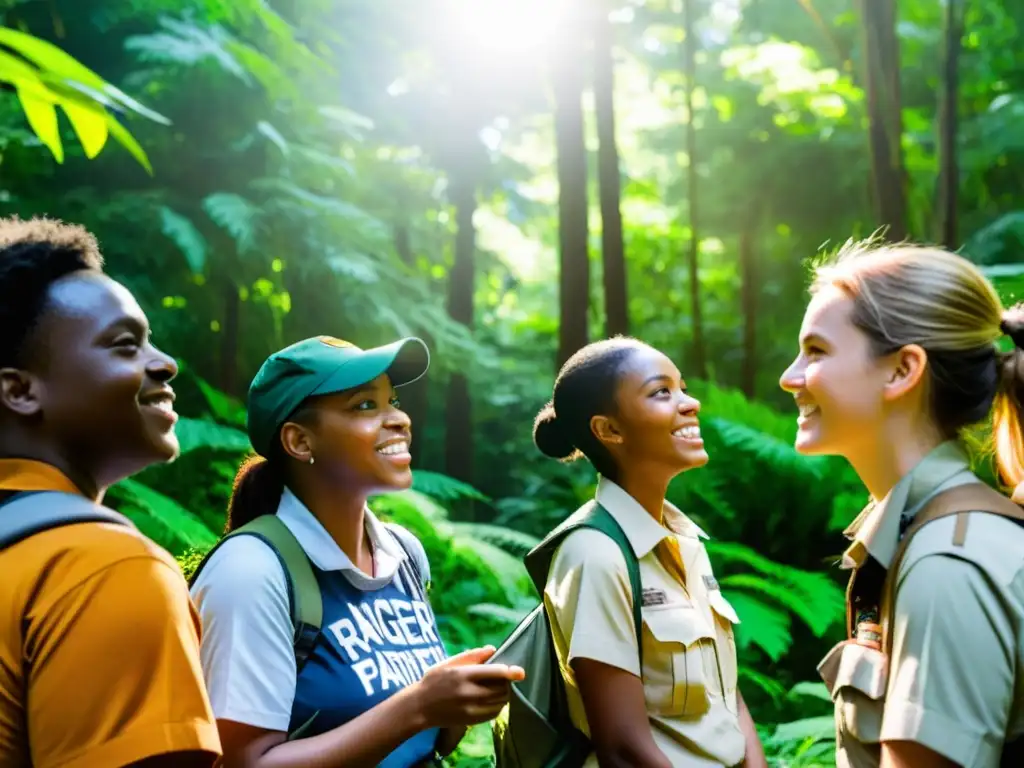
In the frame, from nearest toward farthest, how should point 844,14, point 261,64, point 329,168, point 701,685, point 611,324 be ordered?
1. point 701,685
2. point 261,64
3. point 329,168
4. point 611,324
5. point 844,14

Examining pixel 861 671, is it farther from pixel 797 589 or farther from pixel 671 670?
pixel 797 589

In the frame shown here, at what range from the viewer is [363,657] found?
2.01 meters

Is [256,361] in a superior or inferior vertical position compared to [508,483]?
superior

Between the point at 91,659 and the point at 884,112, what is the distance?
851cm

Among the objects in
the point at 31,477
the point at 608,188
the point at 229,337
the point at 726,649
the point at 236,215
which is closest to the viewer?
the point at 31,477

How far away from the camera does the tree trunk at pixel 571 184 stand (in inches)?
356

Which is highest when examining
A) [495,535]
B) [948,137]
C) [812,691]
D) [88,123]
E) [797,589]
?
[948,137]

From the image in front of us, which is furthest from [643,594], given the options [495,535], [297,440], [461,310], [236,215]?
[461,310]

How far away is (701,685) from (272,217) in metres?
5.06

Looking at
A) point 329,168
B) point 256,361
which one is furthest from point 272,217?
point 256,361

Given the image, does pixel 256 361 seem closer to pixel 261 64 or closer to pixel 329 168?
pixel 329 168

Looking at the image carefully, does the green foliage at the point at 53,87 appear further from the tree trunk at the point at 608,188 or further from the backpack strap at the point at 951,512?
the tree trunk at the point at 608,188

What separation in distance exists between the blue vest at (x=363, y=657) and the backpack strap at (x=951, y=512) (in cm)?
107

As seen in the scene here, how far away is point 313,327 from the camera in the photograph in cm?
702
